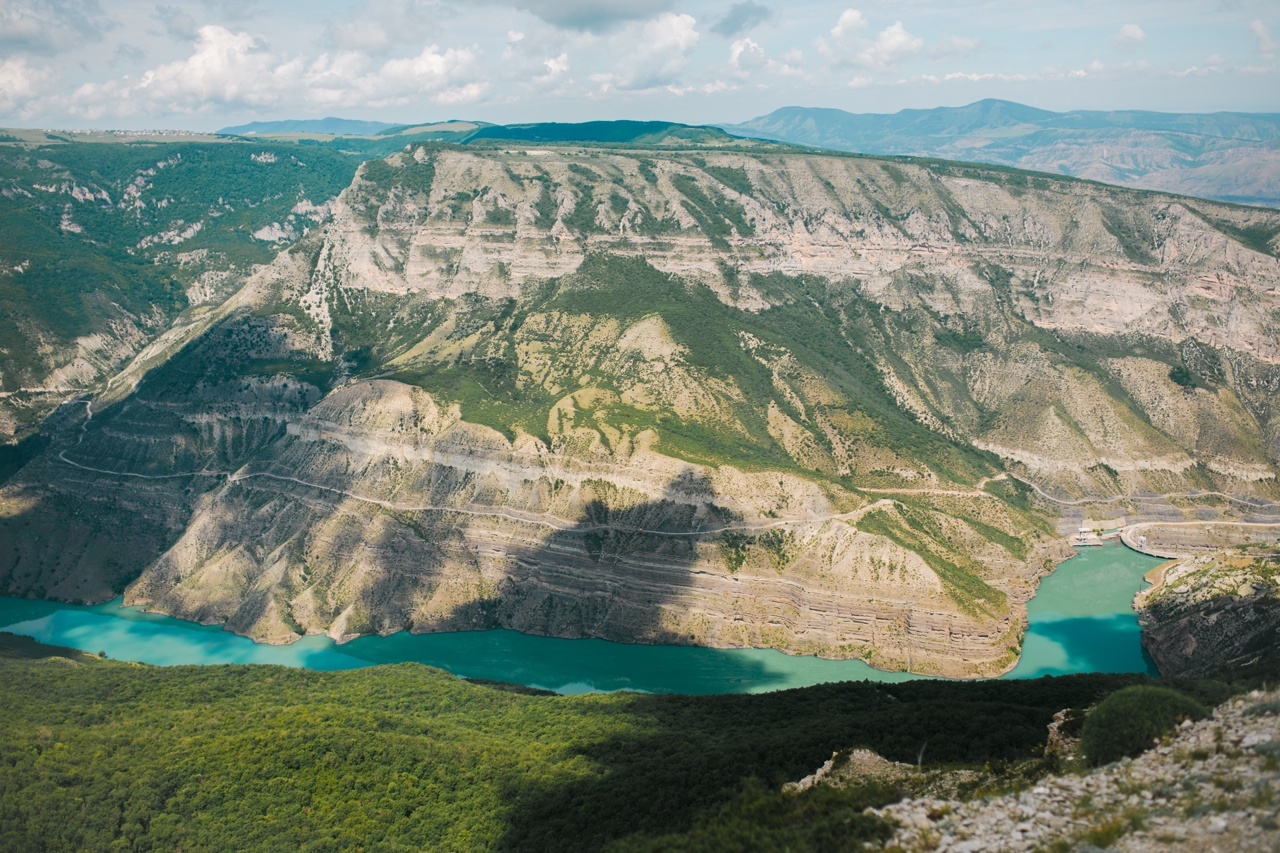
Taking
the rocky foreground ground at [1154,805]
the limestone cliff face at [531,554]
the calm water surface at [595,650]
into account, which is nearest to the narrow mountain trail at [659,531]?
the limestone cliff face at [531,554]

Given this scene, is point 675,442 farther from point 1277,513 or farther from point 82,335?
point 82,335

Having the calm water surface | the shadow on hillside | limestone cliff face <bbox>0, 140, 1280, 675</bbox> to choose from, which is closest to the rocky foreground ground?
the shadow on hillside

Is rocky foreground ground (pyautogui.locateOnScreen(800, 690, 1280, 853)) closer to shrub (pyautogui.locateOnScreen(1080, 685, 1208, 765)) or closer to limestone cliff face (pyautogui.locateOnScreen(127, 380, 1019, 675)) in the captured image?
shrub (pyautogui.locateOnScreen(1080, 685, 1208, 765))

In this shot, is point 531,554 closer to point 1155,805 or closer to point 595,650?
point 595,650

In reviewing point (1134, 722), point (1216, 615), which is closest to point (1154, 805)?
point (1134, 722)

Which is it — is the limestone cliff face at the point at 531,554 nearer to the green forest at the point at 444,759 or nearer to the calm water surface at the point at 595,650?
the calm water surface at the point at 595,650

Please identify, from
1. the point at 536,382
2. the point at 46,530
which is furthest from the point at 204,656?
the point at 536,382
